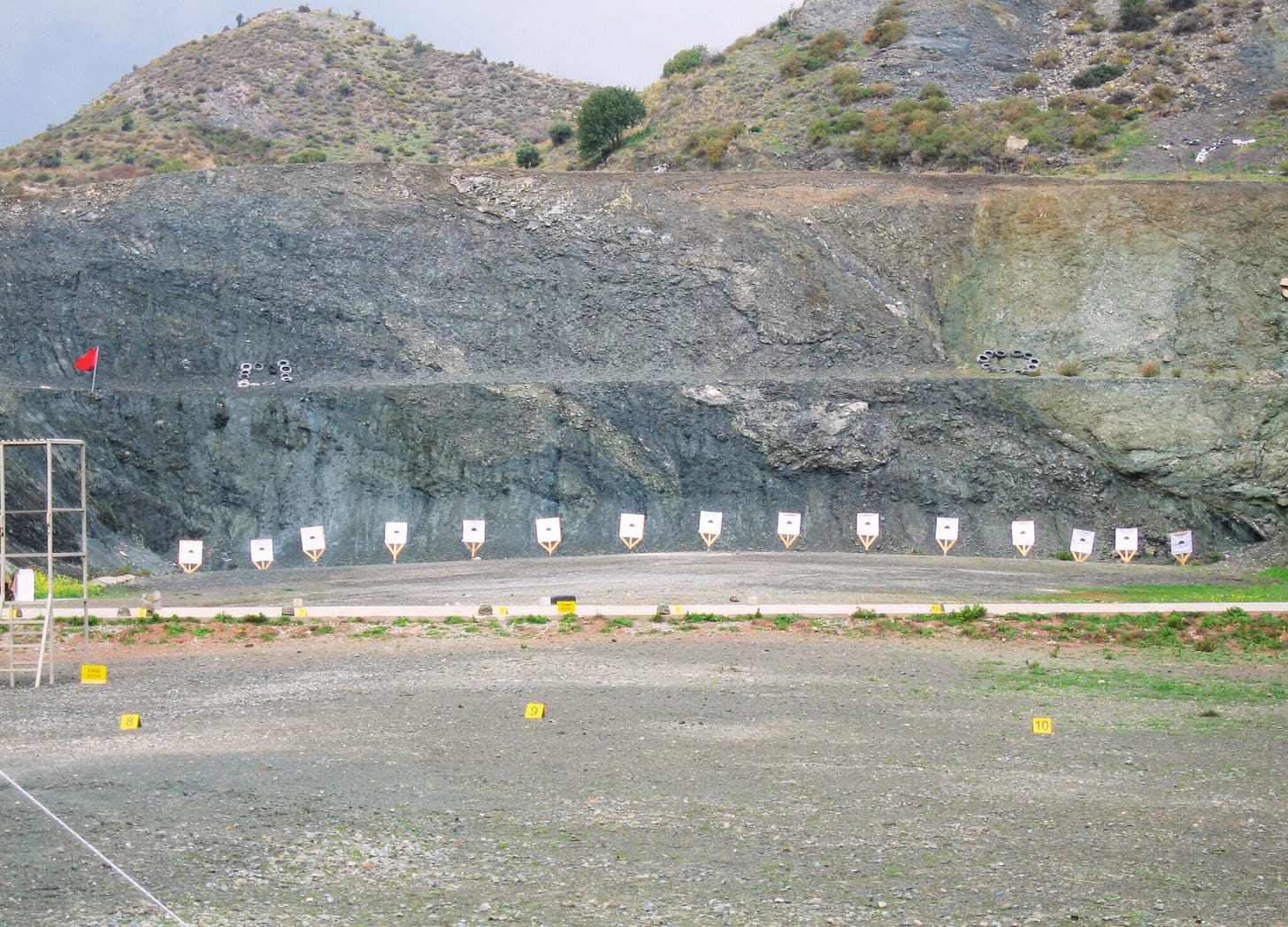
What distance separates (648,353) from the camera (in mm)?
39562

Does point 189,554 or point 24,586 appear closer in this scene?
point 24,586

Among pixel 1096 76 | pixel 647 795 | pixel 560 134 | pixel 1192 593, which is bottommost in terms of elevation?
pixel 647 795

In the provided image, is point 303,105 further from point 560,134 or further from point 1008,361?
point 1008,361

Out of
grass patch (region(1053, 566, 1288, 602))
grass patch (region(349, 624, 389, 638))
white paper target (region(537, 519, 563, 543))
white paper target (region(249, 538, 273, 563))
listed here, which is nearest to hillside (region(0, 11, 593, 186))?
white paper target (region(249, 538, 273, 563))

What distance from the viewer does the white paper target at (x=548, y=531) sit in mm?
34312

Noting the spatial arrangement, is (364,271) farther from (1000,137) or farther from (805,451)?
(1000,137)

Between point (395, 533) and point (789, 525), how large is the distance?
11.1m

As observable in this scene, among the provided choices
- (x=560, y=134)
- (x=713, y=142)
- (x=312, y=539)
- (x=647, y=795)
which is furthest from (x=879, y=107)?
(x=647, y=795)

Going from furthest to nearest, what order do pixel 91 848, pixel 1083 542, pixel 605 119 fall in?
pixel 605 119, pixel 1083 542, pixel 91 848

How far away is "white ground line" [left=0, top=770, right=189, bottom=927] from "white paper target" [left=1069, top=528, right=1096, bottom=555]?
1145 inches

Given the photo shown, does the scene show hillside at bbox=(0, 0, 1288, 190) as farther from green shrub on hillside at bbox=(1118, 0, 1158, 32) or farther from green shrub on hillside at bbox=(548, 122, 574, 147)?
green shrub on hillside at bbox=(548, 122, 574, 147)

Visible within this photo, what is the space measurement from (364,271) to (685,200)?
11.5 metres

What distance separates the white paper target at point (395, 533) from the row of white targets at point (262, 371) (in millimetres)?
7087

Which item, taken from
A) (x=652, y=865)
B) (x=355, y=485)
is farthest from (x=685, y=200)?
(x=652, y=865)
